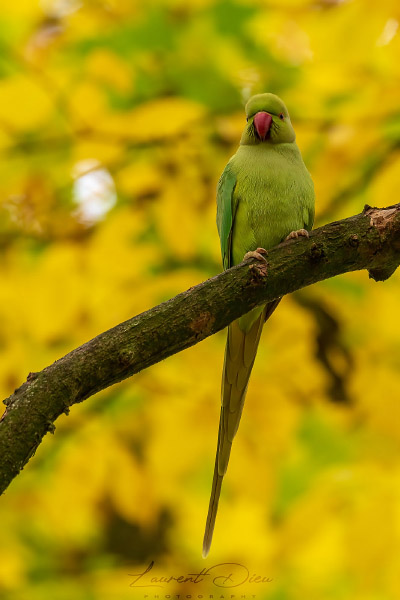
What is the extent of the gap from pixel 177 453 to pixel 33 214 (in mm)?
1573

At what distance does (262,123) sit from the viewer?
303 cm

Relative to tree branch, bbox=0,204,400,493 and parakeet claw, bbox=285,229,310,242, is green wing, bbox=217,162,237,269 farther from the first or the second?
tree branch, bbox=0,204,400,493

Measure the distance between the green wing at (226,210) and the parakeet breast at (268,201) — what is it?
0.9 inches

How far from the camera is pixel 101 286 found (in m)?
3.50

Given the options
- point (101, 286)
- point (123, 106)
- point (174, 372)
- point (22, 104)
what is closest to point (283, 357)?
point (174, 372)

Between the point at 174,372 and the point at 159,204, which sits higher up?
the point at 159,204

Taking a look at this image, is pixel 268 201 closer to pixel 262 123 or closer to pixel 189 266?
pixel 262 123

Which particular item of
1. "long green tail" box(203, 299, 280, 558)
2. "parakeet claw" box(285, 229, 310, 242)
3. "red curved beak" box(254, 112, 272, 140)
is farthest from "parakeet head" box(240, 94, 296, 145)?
"long green tail" box(203, 299, 280, 558)

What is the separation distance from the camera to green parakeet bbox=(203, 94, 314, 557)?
2.86 metres

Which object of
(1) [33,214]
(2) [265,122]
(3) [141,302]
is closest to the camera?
(2) [265,122]

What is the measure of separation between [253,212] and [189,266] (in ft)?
2.41

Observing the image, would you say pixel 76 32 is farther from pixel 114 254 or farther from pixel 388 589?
pixel 388 589

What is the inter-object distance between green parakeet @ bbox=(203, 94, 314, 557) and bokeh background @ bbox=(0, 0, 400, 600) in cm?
44

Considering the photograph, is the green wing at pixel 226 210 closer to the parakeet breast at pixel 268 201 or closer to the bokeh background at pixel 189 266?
the parakeet breast at pixel 268 201
